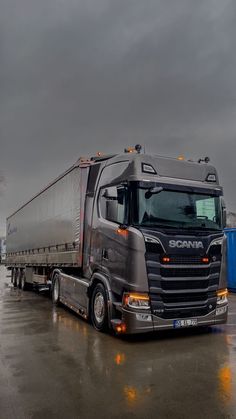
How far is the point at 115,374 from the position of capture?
5.04 m

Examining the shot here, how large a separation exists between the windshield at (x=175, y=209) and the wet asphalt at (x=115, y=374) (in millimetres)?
2255

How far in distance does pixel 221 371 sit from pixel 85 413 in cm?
230

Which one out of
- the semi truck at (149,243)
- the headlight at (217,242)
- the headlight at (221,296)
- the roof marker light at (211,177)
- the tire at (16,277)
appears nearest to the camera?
the semi truck at (149,243)

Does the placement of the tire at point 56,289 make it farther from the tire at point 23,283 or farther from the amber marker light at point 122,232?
the tire at point 23,283

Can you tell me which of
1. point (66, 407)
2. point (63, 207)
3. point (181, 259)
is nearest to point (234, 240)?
point (63, 207)

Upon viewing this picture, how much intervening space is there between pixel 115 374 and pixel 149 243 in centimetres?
237

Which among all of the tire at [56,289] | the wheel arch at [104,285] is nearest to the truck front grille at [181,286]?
the wheel arch at [104,285]

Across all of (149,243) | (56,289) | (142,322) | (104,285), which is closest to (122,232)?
(149,243)

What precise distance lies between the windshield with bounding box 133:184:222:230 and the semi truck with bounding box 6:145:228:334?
0.8 inches

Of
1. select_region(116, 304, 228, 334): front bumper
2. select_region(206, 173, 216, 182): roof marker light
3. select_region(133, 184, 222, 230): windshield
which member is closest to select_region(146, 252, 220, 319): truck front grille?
select_region(116, 304, 228, 334): front bumper

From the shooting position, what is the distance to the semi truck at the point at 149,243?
260 inches

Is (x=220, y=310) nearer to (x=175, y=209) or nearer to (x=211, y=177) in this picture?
(x=175, y=209)

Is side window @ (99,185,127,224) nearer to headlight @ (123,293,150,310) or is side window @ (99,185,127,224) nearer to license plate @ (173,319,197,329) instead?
headlight @ (123,293,150,310)

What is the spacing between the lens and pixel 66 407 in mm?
3959
